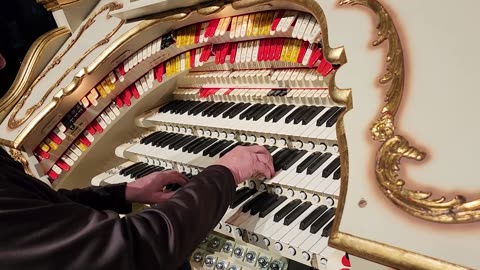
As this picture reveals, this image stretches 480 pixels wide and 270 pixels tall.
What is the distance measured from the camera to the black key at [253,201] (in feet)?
4.64

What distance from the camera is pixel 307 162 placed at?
1.40m

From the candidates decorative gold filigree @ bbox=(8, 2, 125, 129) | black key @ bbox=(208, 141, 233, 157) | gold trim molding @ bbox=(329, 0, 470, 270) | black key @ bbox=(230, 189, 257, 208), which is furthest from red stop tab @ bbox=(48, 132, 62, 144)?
gold trim molding @ bbox=(329, 0, 470, 270)

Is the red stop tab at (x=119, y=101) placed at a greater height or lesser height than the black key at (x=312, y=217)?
greater

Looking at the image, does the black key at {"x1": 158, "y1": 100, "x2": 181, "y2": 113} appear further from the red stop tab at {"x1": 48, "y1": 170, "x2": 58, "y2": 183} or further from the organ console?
the red stop tab at {"x1": 48, "y1": 170, "x2": 58, "y2": 183}

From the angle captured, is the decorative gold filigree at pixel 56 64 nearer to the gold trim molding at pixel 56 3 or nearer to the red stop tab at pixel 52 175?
the gold trim molding at pixel 56 3

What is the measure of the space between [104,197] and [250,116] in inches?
25.1

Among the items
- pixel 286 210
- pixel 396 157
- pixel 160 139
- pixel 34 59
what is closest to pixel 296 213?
pixel 286 210

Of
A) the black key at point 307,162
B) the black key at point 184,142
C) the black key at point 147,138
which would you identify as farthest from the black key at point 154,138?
the black key at point 307,162

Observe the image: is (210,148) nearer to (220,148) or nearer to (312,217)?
(220,148)

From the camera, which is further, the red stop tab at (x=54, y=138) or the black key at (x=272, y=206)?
the red stop tab at (x=54, y=138)

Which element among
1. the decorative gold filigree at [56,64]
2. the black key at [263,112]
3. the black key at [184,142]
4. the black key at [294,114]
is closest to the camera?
the black key at [294,114]

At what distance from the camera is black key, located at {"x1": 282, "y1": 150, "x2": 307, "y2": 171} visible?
1421mm

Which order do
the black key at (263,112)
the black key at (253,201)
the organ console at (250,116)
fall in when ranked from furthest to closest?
1. the black key at (263,112)
2. the black key at (253,201)
3. the organ console at (250,116)

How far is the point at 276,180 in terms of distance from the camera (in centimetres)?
139
